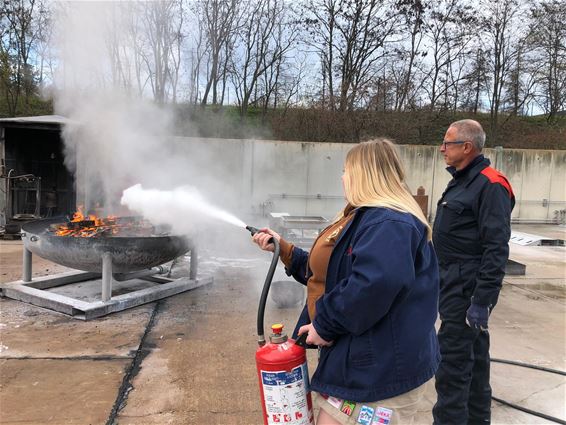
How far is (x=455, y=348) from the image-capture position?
2666mm

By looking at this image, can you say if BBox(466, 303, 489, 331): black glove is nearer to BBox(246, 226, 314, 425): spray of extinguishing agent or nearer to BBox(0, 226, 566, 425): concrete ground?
BBox(0, 226, 566, 425): concrete ground

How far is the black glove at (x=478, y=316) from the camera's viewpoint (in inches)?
98.6

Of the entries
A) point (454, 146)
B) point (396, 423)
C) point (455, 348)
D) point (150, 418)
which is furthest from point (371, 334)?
point (150, 418)

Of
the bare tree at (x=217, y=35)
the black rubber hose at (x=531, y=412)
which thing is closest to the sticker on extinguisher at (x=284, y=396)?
the black rubber hose at (x=531, y=412)

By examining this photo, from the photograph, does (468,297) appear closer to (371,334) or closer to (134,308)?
(371,334)

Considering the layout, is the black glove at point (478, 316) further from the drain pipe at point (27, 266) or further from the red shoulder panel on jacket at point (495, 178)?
the drain pipe at point (27, 266)

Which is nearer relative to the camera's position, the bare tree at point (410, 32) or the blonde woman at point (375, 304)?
the blonde woman at point (375, 304)

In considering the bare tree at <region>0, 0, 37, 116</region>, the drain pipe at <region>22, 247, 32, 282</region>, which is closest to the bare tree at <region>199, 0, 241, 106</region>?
the bare tree at <region>0, 0, 37, 116</region>

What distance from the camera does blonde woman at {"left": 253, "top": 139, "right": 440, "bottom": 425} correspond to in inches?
60.9

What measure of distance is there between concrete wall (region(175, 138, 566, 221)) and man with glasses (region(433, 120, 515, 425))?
30.6 feet

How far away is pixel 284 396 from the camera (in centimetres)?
176

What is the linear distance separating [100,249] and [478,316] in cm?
378

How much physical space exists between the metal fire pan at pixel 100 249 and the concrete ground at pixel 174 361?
0.57m

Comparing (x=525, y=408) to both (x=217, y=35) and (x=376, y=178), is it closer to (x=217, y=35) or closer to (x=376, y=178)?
(x=376, y=178)
